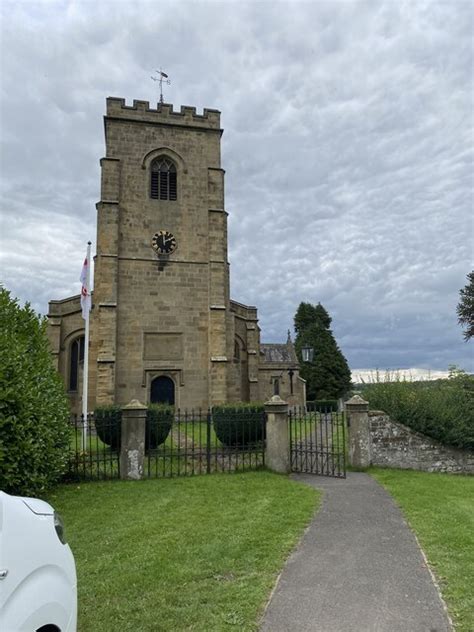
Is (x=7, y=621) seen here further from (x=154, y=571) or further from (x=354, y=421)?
(x=354, y=421)

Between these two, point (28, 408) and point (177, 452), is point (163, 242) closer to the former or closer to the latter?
point (177, 452)

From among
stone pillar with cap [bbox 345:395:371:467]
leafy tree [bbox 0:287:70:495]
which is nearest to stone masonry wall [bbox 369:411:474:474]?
stone pillar with cap [bbox 345:395:371:467]

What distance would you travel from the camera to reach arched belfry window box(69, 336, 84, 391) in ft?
85.6

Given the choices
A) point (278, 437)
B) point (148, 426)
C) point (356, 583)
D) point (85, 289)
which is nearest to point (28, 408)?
point (148, 426)

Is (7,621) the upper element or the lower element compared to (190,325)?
lower

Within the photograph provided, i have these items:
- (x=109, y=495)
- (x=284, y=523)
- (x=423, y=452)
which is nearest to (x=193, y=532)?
(x=284, y=523)

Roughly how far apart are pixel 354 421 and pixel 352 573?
685cm

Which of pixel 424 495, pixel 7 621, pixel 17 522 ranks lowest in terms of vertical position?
pixel 424 495

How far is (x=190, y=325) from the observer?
79.7ft

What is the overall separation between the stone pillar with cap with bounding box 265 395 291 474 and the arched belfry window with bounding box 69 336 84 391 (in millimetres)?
17628

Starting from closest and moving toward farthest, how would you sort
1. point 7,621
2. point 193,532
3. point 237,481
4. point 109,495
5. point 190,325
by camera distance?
point 7,621 < point 193,532 < point 109,495 < point 237,481 < point 190,325

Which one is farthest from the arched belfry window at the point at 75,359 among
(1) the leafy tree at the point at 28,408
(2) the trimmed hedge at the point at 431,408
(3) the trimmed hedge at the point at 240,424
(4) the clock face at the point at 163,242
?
(2) the trimmed hedge at the point at 431,408

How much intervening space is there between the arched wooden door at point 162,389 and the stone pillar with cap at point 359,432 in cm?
1345

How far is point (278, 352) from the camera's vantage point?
43719 millimetres
